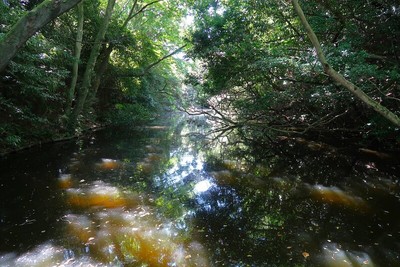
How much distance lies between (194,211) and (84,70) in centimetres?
1234

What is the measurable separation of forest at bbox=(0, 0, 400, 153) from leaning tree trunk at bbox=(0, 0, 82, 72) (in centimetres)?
1

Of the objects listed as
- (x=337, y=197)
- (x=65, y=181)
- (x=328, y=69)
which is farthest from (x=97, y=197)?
(x=337, y=197)

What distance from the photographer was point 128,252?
161 inches

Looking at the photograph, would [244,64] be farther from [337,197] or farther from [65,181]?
[65,181]

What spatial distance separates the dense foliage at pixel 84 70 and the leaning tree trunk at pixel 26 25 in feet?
7.42

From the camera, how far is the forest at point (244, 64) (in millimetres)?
6219

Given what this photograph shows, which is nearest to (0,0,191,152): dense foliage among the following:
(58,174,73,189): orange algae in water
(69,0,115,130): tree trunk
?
(69,0,115,130): tree trunk

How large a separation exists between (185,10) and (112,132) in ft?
25.2

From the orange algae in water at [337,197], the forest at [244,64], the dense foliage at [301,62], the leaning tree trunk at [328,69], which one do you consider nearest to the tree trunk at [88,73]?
the forest at [244,64]

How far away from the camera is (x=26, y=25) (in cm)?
447

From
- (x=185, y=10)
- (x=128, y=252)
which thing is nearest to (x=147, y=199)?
(x=128, y=252)

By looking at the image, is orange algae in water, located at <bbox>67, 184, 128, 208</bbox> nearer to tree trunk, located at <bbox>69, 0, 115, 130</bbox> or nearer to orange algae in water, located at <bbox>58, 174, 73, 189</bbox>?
orange algae in water, located at <bbox>58, 174, 73, 189</bbox>

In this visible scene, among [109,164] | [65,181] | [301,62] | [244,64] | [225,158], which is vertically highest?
[244,64]

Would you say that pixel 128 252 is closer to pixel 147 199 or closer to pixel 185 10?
pixel 147 199
